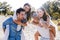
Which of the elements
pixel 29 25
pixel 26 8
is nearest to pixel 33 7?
pixel 26 8

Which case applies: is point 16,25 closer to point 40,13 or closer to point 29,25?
point 29,25

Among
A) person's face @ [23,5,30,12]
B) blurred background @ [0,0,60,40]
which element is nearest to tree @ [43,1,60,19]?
blurred background @ [0,0,60,40]

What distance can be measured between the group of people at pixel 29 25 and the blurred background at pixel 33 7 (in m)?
0.04

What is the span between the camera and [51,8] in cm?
150

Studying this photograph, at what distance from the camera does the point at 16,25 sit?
1.48 m

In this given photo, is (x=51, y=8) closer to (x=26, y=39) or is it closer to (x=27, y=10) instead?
(x=27, y=10)

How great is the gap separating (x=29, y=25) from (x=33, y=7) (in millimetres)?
178

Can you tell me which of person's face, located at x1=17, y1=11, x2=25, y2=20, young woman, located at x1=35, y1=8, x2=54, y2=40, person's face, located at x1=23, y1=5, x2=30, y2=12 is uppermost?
person's face, located at x1=23, y1=5, x2=30, y2=12

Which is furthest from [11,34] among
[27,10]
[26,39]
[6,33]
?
[27,10]

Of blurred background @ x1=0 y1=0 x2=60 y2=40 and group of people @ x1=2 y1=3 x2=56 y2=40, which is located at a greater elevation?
blurred background @ x1=0 y1=0 x2=60 y2=40

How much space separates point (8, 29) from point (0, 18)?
13cm

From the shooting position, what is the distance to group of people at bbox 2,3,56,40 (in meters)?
1.48

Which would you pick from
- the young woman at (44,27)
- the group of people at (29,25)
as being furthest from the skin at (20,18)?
the young woman at (44,27)

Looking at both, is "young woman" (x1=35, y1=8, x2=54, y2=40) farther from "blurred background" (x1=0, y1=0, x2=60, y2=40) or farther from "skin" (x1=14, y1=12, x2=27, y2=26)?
"skin" (x1=14, y1=12, x2=27, y2=26)
